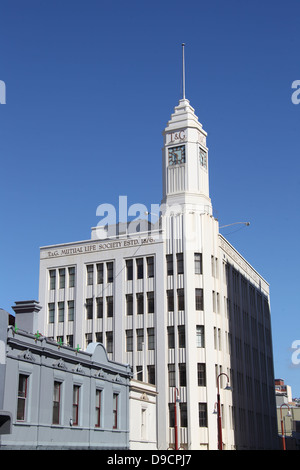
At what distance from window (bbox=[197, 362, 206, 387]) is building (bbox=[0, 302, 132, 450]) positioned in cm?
1724

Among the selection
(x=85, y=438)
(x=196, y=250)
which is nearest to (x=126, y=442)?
(x=85, y=438)

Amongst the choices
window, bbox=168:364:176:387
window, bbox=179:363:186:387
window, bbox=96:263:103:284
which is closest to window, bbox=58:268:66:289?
window, bbox=96:263:103:284

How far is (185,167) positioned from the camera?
67.8 meters

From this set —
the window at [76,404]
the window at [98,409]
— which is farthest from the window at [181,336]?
the window at [76,404]

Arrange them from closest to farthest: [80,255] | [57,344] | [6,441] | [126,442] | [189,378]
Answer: [6,441], [57,344], [126,442], [189,378], [80,255]

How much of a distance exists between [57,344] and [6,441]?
273 inches

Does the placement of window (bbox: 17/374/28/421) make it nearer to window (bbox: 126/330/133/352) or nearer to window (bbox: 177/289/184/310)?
window (bbox: 177/289/184/310)

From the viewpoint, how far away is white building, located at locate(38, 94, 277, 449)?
60.0 meters

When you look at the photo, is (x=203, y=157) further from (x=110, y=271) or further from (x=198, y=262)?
(x=110, y=271)

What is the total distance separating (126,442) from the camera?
4284 cm

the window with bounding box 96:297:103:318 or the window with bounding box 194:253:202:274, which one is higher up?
the window with bounding box 194:253:202:274

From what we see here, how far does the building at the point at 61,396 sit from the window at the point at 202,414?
56.2 ft

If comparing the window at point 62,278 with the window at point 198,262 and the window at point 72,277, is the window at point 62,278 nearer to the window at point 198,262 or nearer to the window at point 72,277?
the window at point 72,277

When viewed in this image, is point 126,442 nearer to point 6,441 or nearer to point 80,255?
point 6,441
